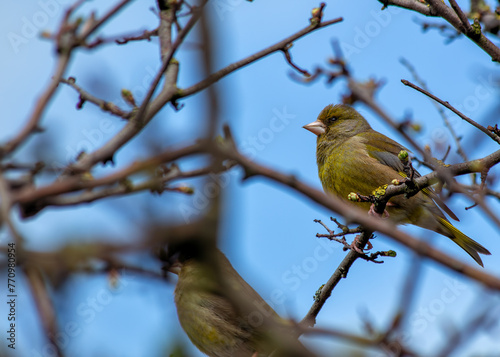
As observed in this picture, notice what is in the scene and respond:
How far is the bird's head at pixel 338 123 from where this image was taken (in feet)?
22.9

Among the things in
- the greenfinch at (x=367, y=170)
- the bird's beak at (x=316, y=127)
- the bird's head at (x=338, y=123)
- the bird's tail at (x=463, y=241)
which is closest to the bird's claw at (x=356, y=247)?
the greenfinch at (x=367, y=170)

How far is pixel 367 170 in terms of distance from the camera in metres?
6.03

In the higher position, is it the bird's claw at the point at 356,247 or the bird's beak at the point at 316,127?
the bird's beak at the point at 316,127

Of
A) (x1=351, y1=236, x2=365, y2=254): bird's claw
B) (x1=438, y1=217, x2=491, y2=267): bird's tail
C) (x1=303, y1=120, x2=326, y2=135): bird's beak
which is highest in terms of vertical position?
(x1=303, y1=120, x2=326, y2=135): bird's beak

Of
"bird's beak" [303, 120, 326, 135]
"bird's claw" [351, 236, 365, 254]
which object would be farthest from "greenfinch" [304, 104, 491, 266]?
"bird's claw" [351, 236, 365, 254]

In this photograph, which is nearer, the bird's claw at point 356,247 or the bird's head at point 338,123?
the bird's claw at point 356,247

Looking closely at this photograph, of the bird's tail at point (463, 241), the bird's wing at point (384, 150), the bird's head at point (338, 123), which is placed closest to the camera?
the bird's tail at point (463, 241)

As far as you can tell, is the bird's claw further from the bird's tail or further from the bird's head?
the bird's head

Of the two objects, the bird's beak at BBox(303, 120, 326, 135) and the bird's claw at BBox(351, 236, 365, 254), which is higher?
the bird's beak at BBox(303, 120, 326, 135)

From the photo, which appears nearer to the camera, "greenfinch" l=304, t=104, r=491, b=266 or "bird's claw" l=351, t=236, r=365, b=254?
"bird's claw" l=351, t=236, r=365, b=254

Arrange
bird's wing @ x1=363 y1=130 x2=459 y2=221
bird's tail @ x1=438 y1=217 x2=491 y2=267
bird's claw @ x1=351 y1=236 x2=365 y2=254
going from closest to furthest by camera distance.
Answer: bird's claw @ x1=351 y1=236 x2=365 y2=254 → bird's tail @ x1=438 y1=217 x2=491 y2=267 → bird's wing @ x1=363 y1=130 x2=459 y2=221

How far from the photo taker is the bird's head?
698cm

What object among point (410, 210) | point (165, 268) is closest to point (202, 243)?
point (165, 268)

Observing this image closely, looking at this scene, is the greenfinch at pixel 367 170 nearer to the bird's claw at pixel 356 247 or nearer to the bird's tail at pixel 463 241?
the bird's tail at pixel 463 241
